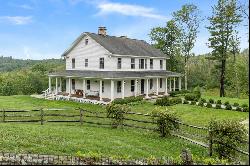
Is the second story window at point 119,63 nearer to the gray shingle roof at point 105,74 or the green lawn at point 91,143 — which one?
the gray shingle roof at point 105,74

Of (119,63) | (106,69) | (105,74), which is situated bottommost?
(105,74)

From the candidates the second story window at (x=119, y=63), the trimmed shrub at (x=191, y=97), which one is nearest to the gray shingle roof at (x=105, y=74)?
the second story window at (x=119, y=63)

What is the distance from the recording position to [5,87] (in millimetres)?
62781

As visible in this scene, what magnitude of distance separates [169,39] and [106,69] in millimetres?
22997

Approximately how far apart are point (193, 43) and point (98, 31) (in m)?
19.4

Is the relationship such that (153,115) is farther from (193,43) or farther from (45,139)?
(193,43)

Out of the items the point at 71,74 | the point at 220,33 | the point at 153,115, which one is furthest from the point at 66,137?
the point at 220,33

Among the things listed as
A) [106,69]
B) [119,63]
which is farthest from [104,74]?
[119,63]

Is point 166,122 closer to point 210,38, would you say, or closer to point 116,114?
point 116,114

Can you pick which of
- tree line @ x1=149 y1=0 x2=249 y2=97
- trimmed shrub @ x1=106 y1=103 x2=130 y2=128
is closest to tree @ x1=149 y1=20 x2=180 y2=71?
tree line @ x1=149 y1=0 x2=249 y2=97

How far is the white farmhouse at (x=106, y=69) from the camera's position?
140 ft

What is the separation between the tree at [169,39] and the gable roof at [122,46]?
8.52 m

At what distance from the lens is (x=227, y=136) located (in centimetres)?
1559

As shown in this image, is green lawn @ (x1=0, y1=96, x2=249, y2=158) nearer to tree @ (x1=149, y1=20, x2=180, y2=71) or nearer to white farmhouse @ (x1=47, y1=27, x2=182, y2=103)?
white farmhouse @ (x1=47, y1=27, x2=182, y2=103)
